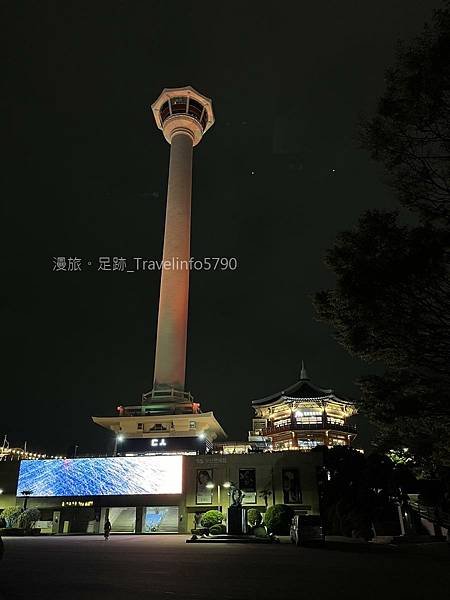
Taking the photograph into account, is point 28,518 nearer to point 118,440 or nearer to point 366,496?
point 118,440

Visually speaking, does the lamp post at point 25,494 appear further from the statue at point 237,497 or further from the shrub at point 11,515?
the statue at point 237,497

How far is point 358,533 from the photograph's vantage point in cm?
2958

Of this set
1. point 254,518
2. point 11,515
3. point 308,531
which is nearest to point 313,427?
point 254,518

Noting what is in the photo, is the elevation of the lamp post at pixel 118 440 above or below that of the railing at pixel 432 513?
above

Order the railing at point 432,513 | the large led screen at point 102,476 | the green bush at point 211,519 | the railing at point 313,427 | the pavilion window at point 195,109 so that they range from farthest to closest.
Result: the pavilion window at point 195,109 < the railing at point 313,427 < the large led screen at point 102,476 < the green bush at point 211,519 < the railing at point 432,513

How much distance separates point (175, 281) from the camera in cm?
5100

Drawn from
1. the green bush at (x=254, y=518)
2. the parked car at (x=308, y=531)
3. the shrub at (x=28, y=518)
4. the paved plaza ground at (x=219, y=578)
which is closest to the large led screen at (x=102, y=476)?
the shrub at (x=28, y=518)

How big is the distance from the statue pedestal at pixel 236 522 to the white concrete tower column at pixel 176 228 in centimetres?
2114

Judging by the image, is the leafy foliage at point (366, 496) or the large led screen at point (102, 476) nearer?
the leafy foliage at point (366, 496)

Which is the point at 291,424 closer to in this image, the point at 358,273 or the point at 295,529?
the point at 295,529

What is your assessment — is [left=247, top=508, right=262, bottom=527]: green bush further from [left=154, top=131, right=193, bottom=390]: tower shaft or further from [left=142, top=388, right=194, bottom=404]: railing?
[left=154, top=131, right=193, bottom=390]: tower shaft

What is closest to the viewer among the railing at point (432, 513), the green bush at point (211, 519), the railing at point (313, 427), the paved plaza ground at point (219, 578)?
the paved plaza ground at point (219, 578)

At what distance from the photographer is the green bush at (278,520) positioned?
31.5m

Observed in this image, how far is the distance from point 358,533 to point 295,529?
8.52 metres
